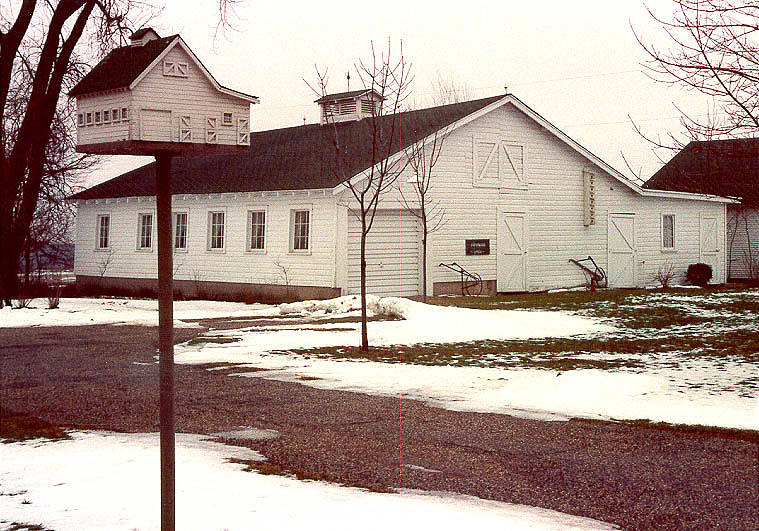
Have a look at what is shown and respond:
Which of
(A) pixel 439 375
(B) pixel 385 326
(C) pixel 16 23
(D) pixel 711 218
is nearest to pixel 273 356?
(A) pixel 439 375

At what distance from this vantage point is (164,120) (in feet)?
16.3

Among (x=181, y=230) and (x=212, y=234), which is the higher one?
(x=181, y=230)

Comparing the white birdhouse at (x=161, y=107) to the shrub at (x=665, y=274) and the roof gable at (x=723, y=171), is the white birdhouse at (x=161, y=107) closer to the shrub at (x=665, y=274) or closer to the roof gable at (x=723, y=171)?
the roof gable at (x=723, y=171)

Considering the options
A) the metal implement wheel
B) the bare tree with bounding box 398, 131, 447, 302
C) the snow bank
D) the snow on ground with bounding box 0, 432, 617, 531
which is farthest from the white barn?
the snow on ground with bounding box 0, 432, 617, 531

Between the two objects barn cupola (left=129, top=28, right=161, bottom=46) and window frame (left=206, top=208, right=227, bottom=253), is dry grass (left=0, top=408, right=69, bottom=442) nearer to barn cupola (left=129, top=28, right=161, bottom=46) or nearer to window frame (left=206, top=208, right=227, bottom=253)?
barn cupola (left=129, top=28, right=161, bottom=46)

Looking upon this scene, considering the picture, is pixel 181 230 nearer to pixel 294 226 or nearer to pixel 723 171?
pixel 294 226

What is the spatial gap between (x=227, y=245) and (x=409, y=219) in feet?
18.9

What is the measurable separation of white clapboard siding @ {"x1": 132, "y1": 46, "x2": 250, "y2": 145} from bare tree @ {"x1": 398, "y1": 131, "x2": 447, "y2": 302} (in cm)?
1906

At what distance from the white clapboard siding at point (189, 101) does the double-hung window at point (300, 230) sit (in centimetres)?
1921

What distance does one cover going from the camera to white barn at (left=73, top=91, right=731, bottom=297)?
81.6ft

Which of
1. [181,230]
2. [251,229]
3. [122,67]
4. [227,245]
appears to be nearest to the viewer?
[122,67]

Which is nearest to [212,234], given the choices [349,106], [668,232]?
[349,106]

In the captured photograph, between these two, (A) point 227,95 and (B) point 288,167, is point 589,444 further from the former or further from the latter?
(B) point 288,167

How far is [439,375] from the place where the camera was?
38.5 ft
